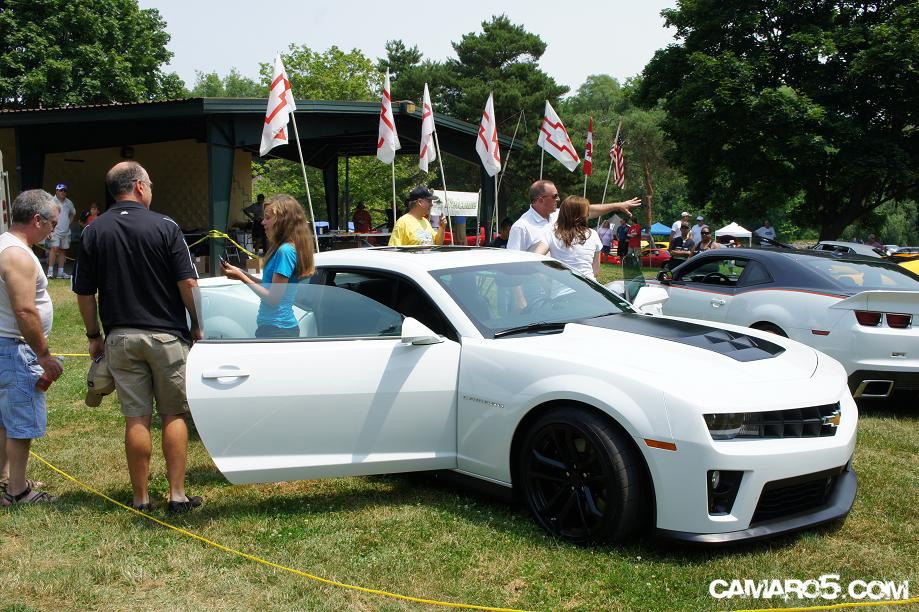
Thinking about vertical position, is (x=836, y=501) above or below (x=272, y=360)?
below

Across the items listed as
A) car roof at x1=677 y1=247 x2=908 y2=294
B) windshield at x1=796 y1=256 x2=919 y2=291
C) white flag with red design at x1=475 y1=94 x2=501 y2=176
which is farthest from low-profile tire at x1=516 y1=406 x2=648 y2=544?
white flag with red design at x1=475 y1=94 x2=501 y2=176

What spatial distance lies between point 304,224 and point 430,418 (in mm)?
1587

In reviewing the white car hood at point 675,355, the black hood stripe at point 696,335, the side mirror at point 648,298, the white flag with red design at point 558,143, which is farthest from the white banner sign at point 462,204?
the white car hood at point 675,355

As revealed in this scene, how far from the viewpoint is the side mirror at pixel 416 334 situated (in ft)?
13.5

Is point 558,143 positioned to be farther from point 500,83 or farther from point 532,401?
point 500,83

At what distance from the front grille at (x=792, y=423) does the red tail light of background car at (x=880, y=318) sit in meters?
3.07

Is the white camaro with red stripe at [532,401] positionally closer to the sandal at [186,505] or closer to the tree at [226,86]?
the sandal at [186,505]

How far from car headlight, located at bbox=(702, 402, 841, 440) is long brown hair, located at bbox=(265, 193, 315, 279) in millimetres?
2654

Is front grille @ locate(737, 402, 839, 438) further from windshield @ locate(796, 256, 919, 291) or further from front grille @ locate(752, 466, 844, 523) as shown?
windshield @ locate(796, 256, 919, 291)

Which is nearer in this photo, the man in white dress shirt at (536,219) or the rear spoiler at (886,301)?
the rear spoiler at (886,301)

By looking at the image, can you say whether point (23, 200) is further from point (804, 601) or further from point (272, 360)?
point (804, 601)

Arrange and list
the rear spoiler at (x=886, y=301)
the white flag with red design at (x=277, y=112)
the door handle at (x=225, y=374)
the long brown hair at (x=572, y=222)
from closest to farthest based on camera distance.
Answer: the door handle at (x=225, y=374), the rear spoiler at (x=886, y=301), the long brown hair at (x=572, y=222), the white flag with red design at (x=277, y=112)

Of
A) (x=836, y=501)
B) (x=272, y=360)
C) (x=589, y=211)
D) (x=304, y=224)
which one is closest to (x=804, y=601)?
(x=836, y=501)

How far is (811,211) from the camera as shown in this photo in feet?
97.7
